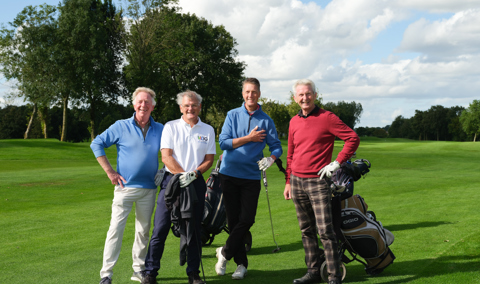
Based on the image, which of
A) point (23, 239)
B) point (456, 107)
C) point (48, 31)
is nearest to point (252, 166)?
point (23, 239)

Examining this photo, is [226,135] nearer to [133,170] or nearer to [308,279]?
[133,170]

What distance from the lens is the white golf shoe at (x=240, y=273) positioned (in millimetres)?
4895

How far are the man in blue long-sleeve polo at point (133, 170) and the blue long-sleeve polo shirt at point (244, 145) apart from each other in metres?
0.78

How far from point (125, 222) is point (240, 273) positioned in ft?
4.55

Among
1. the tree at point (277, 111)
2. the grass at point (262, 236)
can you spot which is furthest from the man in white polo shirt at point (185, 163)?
the tree at point (277, 111)

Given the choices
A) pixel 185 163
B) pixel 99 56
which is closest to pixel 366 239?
pixel 185 163

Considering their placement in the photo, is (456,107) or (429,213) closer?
(429,213)

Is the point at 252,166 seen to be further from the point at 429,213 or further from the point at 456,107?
the point at 456,107

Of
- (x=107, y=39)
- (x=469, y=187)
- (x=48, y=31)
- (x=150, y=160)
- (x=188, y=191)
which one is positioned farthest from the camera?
(x=107, y=39)

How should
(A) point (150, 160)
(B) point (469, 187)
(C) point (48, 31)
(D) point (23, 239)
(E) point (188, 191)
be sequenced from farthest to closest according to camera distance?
(C) point (48, 31)
(B) point (469, 187)
(D) point (23, 239)
(A) point (150, 160)
(E) point (188, 191)

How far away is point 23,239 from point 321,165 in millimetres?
5059

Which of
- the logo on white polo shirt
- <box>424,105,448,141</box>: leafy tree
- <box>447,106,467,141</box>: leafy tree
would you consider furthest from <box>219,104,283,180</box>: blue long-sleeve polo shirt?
<box>424,105,448,141</box>: leafy tree

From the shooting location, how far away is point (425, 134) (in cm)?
12119

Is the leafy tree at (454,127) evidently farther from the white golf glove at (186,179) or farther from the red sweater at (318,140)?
the white golf glove at (186,179)
